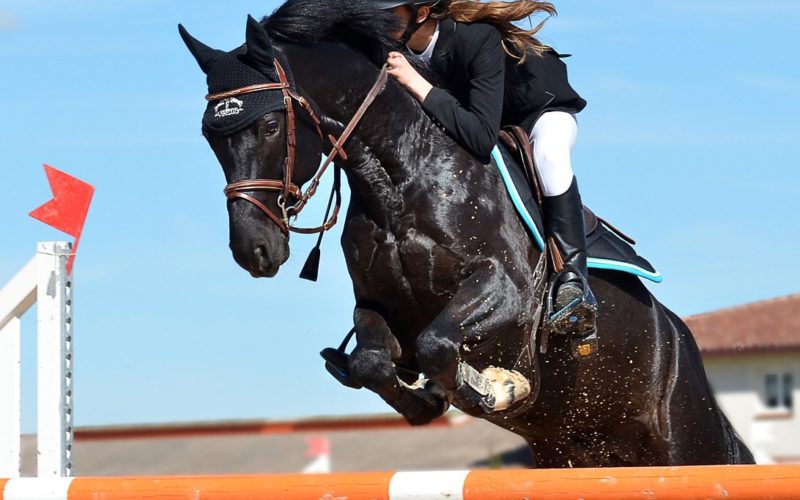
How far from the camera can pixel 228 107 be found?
168 inches

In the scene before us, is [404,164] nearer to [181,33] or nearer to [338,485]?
[181,33]

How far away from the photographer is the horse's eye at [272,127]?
430cm

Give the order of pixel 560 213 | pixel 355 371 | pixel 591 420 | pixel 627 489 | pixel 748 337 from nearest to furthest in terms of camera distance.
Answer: pixel 627 489
pixel 355 371
pixel 560 213
pixel 591 420
pixel 748 337

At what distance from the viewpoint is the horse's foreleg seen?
14.6 ft

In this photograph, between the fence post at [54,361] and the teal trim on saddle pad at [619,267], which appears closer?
the fence post at [54,361]

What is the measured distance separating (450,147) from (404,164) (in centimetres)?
19

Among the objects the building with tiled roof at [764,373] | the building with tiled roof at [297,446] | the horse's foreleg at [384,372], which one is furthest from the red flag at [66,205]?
the building with tiled roof at [764,373]

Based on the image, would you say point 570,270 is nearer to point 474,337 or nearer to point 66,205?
point 474,337

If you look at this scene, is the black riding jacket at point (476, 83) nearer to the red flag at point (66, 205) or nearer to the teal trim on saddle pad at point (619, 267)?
the teal trim on saddle pad at point (619, 267)

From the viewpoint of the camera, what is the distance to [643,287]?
5.36 m

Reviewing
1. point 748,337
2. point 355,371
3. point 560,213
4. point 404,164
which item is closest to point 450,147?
point 404,164

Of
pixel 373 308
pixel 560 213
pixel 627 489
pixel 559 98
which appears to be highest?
pixel 559 98

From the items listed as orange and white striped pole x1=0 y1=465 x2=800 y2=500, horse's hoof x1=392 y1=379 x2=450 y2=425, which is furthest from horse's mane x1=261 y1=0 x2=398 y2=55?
orange and white striped pole x1=0 y1=465 x2=800 y2=500

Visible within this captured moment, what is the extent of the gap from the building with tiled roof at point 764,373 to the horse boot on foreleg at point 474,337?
15.7 m
